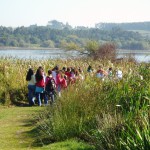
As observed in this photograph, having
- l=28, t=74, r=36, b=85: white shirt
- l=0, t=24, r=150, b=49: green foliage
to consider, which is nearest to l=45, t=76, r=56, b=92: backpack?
l=28, t=74, r=36, b=85: white shirt

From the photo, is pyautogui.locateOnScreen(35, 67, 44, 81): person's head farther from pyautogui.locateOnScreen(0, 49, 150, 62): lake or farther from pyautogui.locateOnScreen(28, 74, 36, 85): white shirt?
pyautogui.locateOnScreen(0, 49, 150, 62): lake

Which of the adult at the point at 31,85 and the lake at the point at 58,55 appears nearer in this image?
the adult at the point at 31,85

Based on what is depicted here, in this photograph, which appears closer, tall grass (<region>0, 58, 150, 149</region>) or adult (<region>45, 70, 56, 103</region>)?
tall grass (<region>0, 58, 150, 149</region>)

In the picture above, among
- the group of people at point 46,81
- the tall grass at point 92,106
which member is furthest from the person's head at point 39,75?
the tall grass at point 92,106

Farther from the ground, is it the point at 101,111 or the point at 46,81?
the point at 101,111

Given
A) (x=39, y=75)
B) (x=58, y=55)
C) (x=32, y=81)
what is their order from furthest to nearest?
(x=58, y=55) → (x=32, y=81) → (x=39, y=75)

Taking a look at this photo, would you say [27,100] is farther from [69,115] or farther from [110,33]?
[110,33]

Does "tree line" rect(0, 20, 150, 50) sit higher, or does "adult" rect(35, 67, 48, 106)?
"adult" rect(35, 67, 48, 106)

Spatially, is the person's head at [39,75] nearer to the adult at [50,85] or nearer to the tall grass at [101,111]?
the adult at [50,85]

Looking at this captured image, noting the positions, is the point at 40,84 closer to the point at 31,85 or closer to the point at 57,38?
the point at 31,85

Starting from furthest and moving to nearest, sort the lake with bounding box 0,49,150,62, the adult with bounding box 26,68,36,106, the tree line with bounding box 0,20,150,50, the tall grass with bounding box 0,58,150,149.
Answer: the tree line with bounding box 0,20,150,50
the lake with bounding box 0,49,150,62
the adult with bounding box 26,68,36,106
the tall grass with bounding box 0,58,150,149

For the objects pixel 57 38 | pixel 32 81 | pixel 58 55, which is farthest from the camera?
pixel 57 38

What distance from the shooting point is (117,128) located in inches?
317

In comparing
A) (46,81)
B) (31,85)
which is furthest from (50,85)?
A: (31,85)
